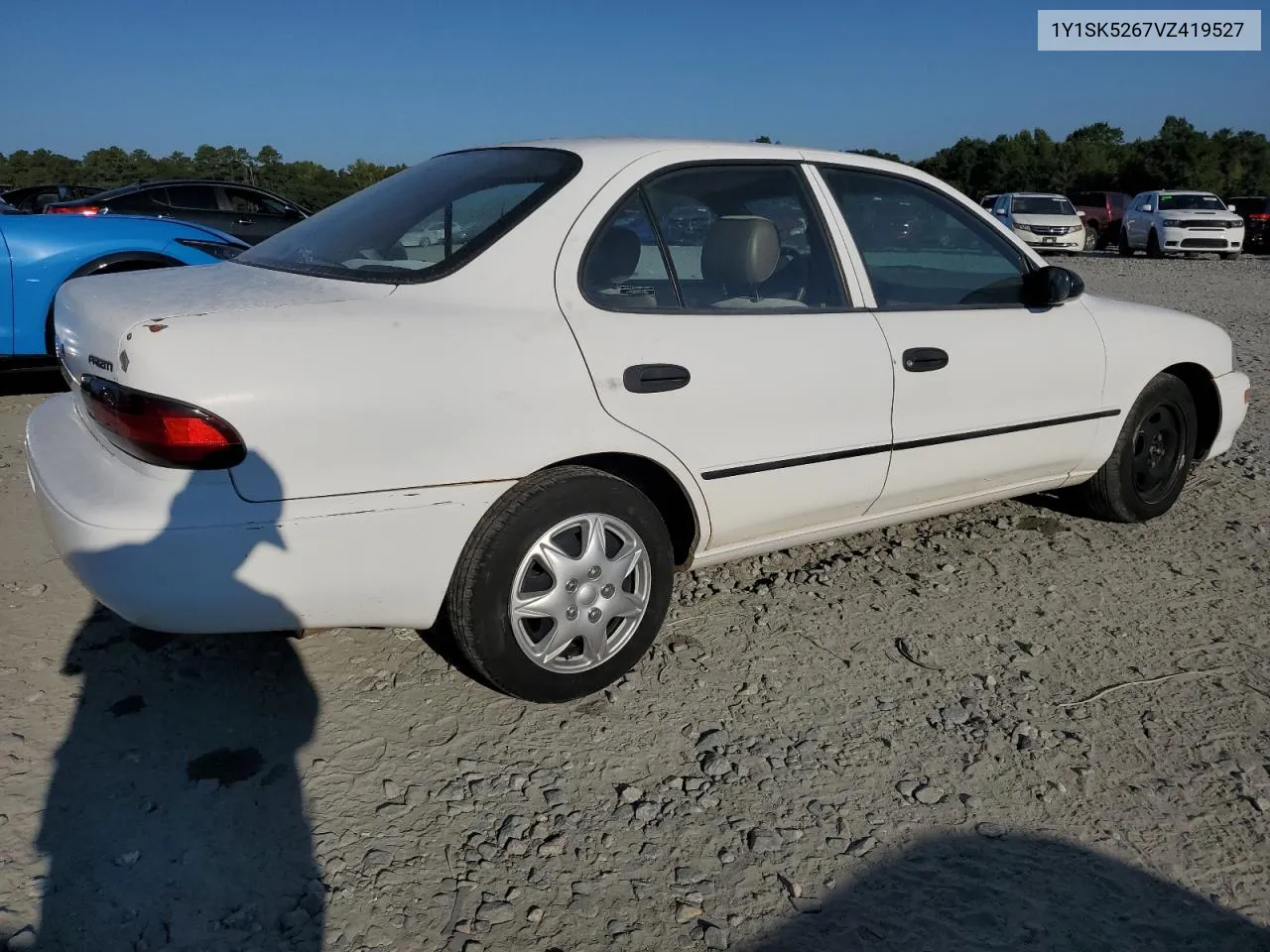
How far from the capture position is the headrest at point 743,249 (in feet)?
10.3

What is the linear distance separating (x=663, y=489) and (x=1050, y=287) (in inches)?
66.8

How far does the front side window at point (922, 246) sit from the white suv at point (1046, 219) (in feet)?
64.0

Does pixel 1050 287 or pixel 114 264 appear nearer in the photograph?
pixel 1050 287

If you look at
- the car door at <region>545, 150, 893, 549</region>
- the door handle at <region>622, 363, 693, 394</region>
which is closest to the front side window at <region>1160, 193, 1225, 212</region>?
the car door at <region>545, 150, 893, 549</region>

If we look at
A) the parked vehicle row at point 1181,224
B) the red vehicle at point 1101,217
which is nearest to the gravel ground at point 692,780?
the parked vehicle row at point 1181,224

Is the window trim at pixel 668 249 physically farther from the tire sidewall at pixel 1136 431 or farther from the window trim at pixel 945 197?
the tire sidewall at pixel 1136 431

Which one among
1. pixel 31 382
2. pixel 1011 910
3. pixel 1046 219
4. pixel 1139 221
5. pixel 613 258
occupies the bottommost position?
pixel 1011 910

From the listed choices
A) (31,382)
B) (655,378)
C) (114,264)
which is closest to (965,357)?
(655,378)

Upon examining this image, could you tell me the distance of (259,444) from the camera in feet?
7.11

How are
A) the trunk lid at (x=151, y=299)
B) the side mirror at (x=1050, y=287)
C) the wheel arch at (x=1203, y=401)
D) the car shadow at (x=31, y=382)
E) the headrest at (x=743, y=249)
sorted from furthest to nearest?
the car shadow at (x=31, y=382) < the wheel arch at (x=1203, y=401) < the side mirror at (x=1050, y=287) < the headrest at (x=743, y=249) < the trunk lid at (x=151, y=299)

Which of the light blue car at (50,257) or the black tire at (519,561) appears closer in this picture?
the black tire at (519,561)

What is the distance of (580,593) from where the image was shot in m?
2.71

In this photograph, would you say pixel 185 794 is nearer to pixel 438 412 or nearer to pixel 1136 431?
pixel 438 412

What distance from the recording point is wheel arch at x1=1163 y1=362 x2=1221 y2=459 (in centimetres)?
425
